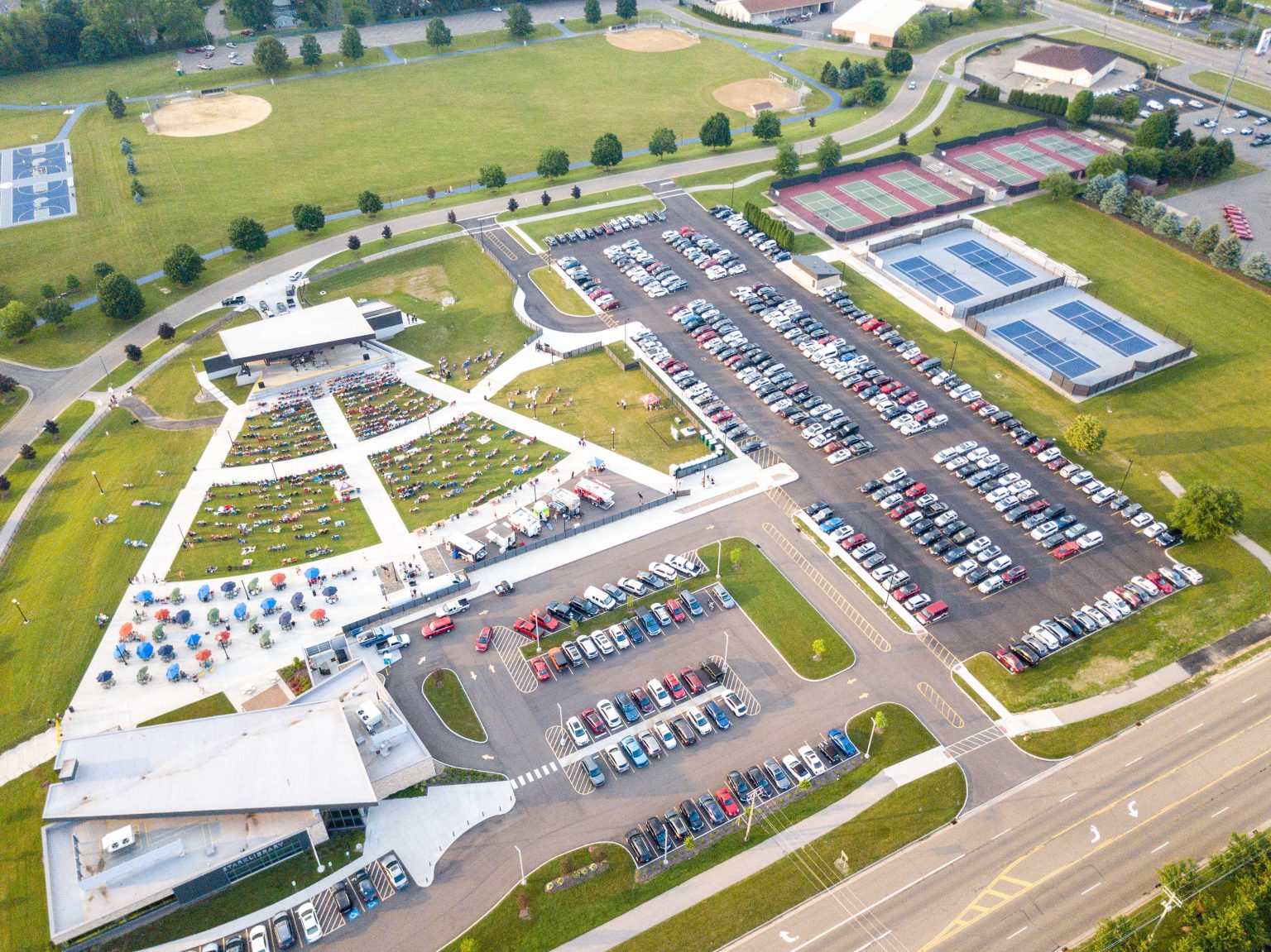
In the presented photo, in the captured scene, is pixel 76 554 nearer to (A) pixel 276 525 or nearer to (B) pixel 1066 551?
(A) pixel 276 525

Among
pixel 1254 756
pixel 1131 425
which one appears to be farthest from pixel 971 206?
pixel 1254 756

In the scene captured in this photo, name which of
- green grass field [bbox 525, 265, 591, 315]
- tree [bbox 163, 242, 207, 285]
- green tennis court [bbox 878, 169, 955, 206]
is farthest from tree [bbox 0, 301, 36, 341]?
green tennis court [bbox 878, 169, 955, 206]

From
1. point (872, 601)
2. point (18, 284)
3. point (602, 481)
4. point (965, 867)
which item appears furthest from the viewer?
point (18, 284)

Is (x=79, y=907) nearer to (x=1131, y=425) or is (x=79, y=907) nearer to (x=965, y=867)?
(x=965, y=867)

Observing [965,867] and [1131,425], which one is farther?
[1131,425]

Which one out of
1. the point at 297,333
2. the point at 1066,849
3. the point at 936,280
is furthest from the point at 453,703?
the point at 936,280
